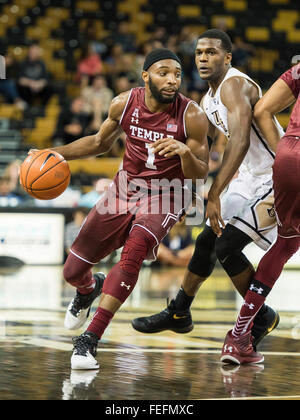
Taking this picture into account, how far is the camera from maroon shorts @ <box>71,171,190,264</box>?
555 centimetres

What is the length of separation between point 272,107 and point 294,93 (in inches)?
6.7

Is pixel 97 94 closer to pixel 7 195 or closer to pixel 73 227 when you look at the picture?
pixel 7 195

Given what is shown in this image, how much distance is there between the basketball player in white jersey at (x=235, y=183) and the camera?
5445mm

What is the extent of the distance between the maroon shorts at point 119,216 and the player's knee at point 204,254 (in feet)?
1.02

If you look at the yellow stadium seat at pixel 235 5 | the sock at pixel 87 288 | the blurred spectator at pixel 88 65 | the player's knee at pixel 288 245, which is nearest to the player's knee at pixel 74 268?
the sock at pixel 87 288

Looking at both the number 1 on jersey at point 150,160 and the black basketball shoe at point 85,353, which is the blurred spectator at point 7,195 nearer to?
the number 1 on jersey at point 150,160

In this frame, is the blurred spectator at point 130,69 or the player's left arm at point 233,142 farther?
the blurred spectator at point 130,69

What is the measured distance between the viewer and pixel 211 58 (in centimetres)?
578

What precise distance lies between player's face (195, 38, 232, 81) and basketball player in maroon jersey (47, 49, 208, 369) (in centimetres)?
26

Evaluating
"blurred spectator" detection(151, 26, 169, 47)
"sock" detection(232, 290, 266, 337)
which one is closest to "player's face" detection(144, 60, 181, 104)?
"sock" detection(232, 290, 266, 337)

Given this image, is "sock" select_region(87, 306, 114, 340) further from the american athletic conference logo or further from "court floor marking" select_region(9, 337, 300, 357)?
the american athletic conference logo

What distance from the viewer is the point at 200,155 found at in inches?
217

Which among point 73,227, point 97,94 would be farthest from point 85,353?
point 97,94
